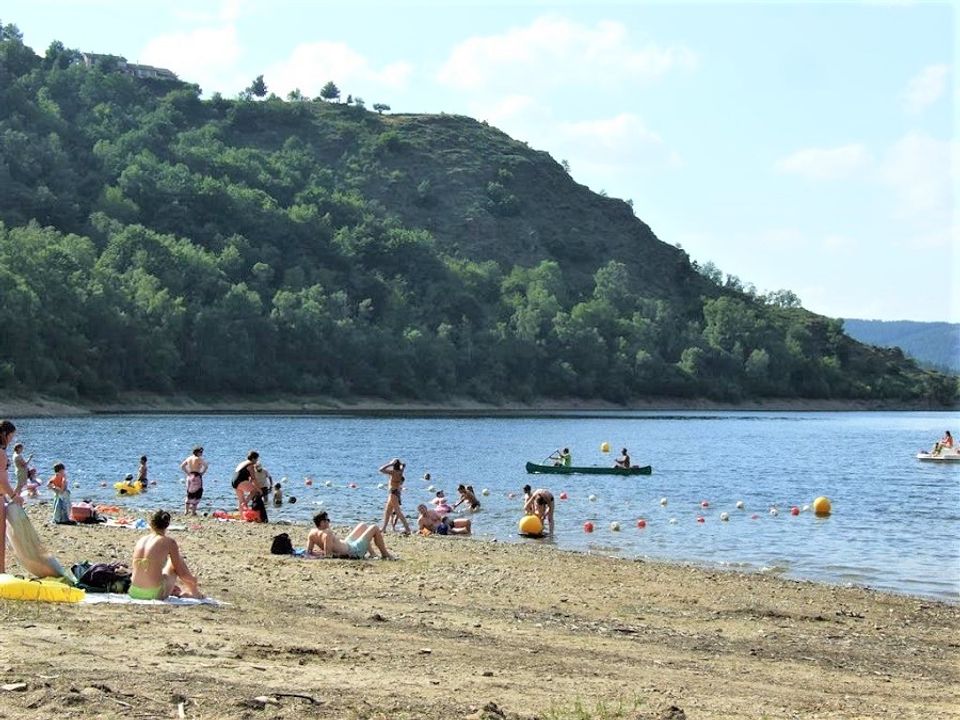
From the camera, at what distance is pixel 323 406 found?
136375 mm

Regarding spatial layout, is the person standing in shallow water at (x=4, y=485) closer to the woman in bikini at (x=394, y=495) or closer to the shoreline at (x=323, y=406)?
the woman in bikini at (x=394, y=495)

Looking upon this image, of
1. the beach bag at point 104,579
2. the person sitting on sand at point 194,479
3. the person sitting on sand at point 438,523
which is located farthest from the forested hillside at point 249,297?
the beach bag at point 104,579

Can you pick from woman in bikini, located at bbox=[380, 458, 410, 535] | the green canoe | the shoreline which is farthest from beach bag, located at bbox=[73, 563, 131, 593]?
the shoreline

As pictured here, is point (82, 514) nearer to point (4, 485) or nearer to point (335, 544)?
point (335, 544)

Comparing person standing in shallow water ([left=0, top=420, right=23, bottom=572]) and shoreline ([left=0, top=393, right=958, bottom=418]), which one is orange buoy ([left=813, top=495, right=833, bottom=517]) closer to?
person standing in shallow water ([left=0, top=420, right=23, bottom=572])

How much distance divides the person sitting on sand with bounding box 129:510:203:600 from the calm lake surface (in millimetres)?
11268

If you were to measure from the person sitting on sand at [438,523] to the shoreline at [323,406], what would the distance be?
69006mm

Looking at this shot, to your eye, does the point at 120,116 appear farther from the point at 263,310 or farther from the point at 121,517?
the point at 121,517

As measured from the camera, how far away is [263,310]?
468ft

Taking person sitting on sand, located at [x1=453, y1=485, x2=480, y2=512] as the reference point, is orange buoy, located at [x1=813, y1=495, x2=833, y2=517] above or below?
below

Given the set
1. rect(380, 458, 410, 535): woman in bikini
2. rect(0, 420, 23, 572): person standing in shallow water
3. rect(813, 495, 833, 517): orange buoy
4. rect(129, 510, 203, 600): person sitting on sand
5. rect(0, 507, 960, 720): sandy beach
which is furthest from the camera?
rect(813, 495, 833, 517): orange buoy

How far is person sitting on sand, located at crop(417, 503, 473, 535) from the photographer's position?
31.9 m

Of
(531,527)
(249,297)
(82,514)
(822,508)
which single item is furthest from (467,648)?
(249,297)

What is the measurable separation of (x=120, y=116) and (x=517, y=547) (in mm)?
180417
